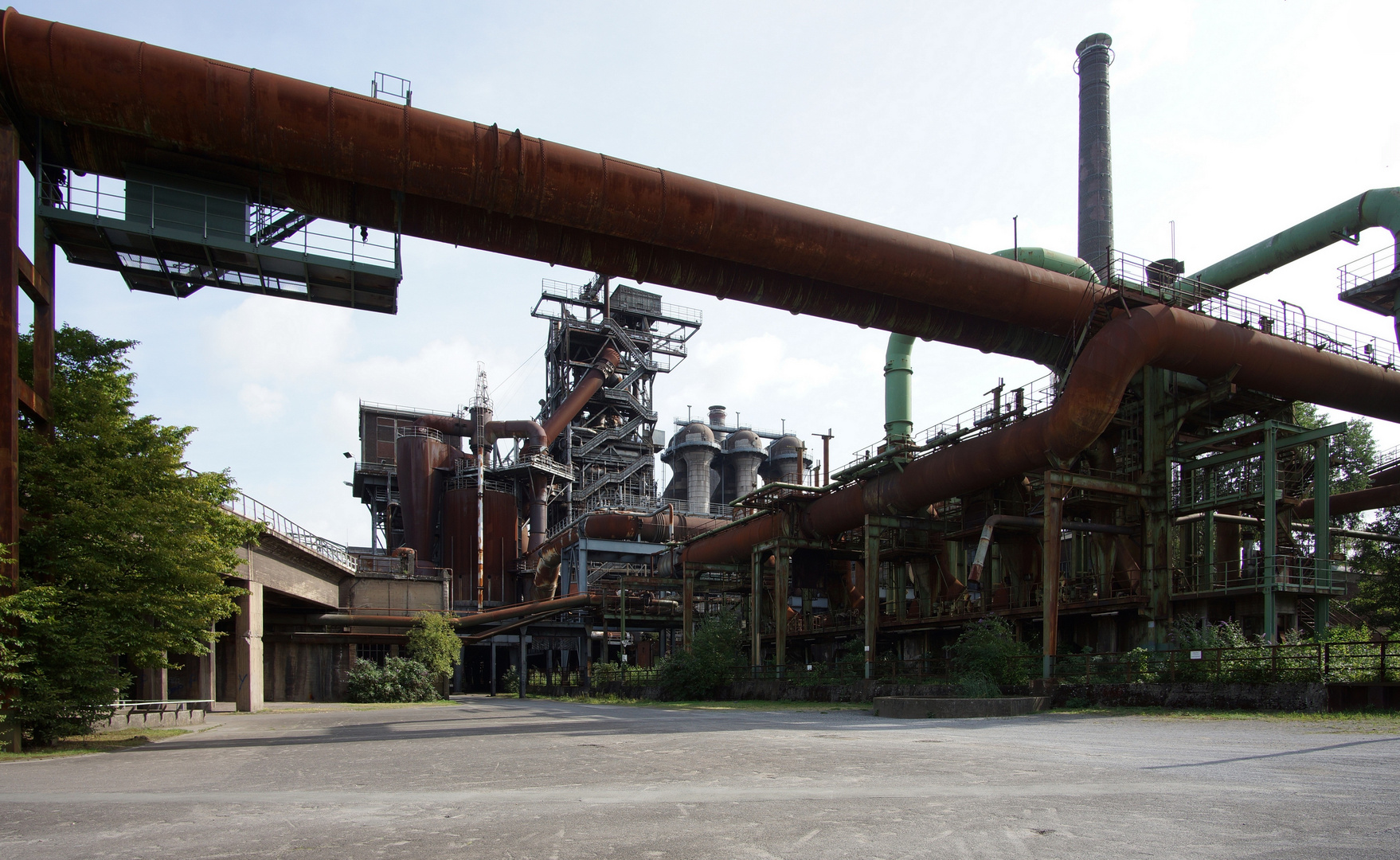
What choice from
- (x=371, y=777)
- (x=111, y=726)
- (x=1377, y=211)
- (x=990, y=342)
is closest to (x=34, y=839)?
(x=371, y=777)

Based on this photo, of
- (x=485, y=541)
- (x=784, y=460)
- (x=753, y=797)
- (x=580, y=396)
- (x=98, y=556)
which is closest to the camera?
(x=753, y=797)

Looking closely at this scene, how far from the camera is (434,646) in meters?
40.6

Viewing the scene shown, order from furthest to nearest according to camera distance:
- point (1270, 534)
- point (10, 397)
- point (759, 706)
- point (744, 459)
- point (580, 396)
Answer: point (744, 459)
point (580, 396)
point (759, 706)
point (1270, 534)
point (10, 397)

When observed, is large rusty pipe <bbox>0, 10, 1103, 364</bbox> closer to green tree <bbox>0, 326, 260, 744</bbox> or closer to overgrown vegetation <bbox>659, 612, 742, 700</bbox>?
green tree <bbox>0, 326, 260, 744</bbox>

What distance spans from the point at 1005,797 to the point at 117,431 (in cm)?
1558

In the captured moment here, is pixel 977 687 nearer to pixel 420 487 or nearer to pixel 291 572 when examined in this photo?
pixel 291 572

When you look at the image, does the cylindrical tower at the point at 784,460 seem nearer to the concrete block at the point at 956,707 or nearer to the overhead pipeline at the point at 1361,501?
the overhead pipeline at the point at 1361,501

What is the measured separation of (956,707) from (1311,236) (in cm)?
2239

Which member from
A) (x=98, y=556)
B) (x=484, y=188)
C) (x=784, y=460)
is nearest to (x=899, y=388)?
(x=484, y=188)

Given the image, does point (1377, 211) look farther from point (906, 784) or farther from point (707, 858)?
point (707, 858)

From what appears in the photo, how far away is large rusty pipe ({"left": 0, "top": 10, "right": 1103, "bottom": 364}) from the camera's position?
1780 cm

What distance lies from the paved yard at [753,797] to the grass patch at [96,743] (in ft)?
3.28

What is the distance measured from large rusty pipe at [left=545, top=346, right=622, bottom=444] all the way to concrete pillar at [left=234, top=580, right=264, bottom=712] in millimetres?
32936

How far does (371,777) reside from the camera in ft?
33.3
